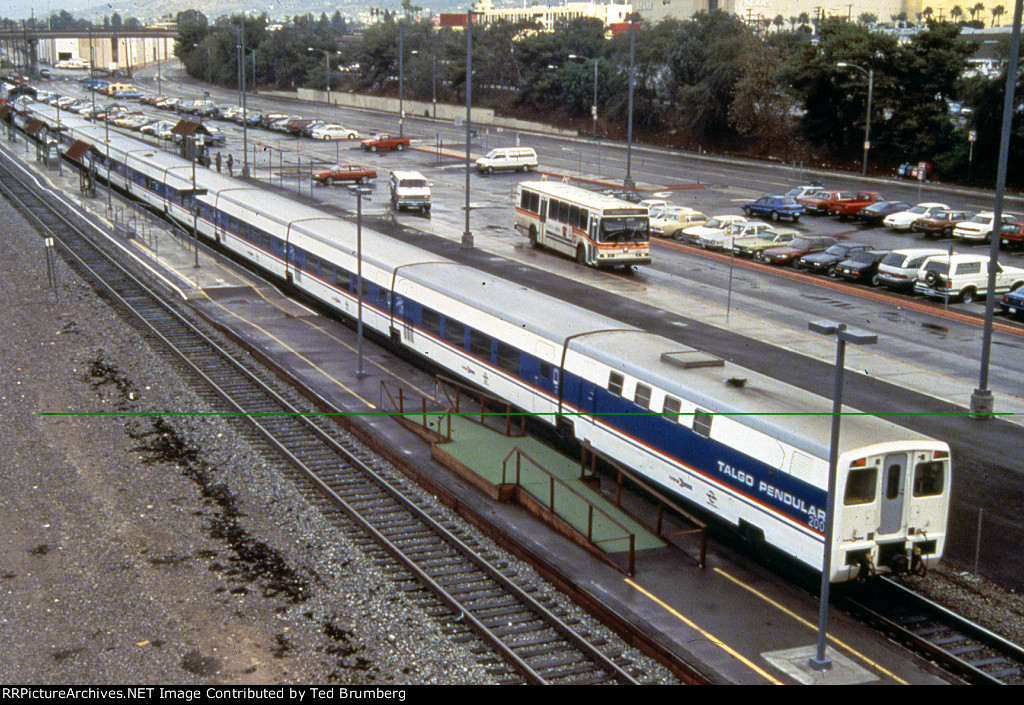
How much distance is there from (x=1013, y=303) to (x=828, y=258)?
9.67 meters

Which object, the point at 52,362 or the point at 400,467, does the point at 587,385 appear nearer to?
the point at 400,467

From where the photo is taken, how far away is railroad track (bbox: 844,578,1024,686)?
629 inches

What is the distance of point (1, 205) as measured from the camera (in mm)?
66062

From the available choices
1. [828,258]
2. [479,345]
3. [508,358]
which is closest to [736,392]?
[508,358]

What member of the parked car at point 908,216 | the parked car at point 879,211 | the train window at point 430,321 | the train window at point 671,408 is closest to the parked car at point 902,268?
the parked car at point 908,216

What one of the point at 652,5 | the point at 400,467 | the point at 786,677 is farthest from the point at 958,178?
the point at 652,5

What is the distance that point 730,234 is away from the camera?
51.9m

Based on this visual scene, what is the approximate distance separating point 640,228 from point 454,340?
1944 centimetres

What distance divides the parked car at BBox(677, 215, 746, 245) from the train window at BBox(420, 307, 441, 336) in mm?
26613

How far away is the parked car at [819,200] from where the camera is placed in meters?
62.6

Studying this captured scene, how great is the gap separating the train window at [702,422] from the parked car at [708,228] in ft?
114

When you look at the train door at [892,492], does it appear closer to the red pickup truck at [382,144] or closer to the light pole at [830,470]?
the light pole at [830,470]

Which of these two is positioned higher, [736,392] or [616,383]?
[736,392]

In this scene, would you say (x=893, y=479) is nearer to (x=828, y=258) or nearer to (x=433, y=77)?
(x=828, y=258)
